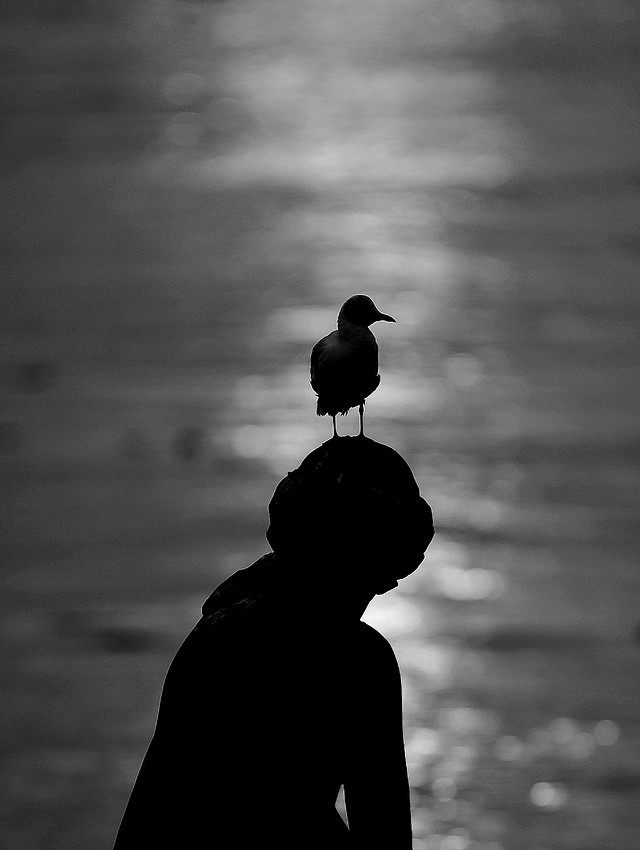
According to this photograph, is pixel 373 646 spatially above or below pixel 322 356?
below

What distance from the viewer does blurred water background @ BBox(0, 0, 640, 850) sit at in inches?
334

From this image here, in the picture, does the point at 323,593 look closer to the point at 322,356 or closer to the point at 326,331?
the point at 322,356

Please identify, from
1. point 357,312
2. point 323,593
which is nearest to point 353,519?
point 323,593

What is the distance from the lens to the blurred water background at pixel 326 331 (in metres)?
8.49

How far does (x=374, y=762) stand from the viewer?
9.93 feet

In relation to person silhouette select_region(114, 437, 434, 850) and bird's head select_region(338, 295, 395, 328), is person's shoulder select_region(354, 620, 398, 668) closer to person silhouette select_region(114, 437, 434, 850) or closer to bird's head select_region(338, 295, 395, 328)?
person silhouette select_region(114, 437, 434, 850)

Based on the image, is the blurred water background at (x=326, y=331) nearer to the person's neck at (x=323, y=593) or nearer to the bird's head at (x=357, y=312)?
the bird's head at (x=357, y=312)

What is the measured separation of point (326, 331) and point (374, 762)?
27.9 ft

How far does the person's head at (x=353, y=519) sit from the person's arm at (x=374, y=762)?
145 millimetres


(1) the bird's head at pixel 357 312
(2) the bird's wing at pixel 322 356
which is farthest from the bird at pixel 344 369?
(1) the bird's head at pixel 357 312


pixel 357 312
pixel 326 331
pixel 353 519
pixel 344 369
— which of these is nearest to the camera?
pixel 353 519

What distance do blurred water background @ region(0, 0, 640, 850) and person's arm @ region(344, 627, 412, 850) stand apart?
494 cm

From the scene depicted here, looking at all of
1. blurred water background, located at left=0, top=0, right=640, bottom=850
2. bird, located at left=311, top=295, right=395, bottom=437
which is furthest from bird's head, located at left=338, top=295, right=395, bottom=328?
blurred water background, located at left=0, top=0, right=640, bottom=850

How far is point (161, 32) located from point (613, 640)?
10.9 m
